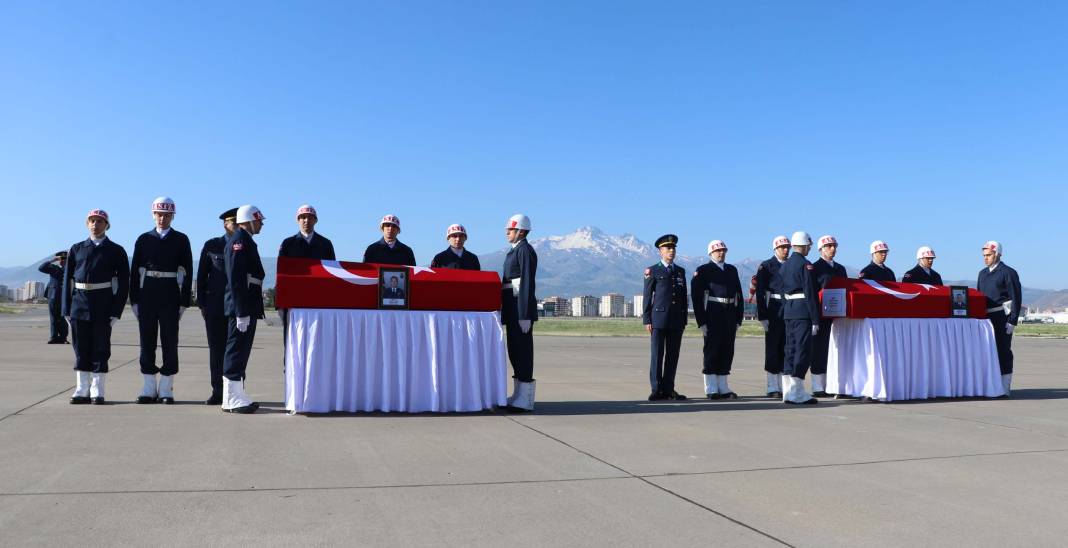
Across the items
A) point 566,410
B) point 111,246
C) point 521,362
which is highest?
Result: point 111,246

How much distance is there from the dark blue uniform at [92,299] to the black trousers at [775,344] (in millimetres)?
7409

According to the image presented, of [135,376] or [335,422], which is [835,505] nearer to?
[335,422]

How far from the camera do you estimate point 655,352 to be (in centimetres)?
916

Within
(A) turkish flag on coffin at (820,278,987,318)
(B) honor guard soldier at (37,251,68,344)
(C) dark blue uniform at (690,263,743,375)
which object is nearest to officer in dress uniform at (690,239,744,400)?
(C) dark blue uniform at (690,263,743,375)

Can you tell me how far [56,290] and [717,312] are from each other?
13.7 metres

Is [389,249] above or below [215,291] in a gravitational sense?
above

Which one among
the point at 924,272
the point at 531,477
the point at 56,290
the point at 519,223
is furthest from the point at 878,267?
the point at 56,290

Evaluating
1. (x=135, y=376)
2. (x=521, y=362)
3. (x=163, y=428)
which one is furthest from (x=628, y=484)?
(x=135, y=376)

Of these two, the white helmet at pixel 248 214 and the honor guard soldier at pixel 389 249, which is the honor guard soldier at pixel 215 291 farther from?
the honor guard soldier at pixel 389 249

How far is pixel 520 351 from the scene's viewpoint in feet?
25.1

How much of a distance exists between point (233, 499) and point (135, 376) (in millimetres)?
7584

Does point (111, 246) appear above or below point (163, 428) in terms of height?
above

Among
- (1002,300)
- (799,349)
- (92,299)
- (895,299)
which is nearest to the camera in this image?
(92,299)

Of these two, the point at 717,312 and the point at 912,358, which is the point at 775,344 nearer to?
the point at 717,312
